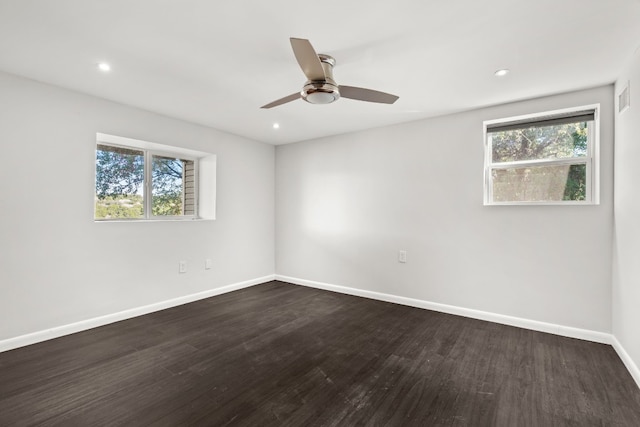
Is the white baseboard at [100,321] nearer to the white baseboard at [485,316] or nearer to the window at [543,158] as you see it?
the white baseboard at [485,316]

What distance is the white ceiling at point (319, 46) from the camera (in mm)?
1716

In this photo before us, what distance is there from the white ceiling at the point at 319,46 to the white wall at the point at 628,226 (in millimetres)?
386

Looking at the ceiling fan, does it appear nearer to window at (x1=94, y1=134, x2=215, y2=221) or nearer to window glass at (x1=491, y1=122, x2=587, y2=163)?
window glass at (x1=491, y1=122, x2=587, y2=163)

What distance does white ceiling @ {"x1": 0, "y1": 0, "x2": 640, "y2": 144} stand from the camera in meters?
1.72

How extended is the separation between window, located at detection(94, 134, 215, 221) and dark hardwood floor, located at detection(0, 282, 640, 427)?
1.33 m

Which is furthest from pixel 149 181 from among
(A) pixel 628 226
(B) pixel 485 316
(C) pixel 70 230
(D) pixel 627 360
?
(D) pixel 627 360

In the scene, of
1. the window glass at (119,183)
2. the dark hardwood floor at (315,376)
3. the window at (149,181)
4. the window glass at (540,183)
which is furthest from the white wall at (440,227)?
the window glass at (119,183)

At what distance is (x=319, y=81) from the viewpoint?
6.73 ft

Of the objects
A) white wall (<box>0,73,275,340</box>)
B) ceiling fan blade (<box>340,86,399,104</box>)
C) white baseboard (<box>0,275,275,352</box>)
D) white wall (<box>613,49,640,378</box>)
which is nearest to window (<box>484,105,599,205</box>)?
white wall (<box>613,49,640,378</box>)

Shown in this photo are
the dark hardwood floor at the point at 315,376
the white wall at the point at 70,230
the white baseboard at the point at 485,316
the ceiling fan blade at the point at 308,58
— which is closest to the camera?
the ceiling fan blade at the point at 308,58

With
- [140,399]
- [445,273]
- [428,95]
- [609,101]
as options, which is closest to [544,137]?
[609,101]

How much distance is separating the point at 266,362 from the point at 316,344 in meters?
0.50

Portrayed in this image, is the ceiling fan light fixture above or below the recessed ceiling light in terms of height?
below

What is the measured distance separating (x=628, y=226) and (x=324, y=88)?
2.54m
